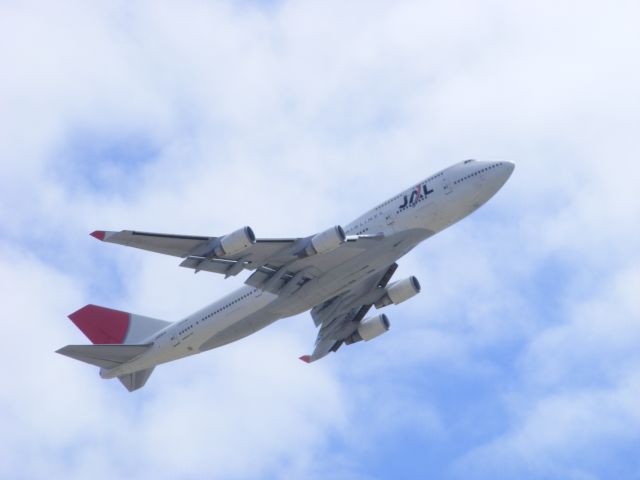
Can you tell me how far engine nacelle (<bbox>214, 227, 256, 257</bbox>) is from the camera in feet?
162

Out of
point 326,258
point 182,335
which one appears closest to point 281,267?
point 326,258

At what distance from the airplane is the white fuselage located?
1.9 inches

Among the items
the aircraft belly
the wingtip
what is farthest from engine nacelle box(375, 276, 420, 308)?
the wingtip

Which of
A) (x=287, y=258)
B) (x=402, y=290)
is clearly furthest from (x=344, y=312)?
(x=287, y=258)

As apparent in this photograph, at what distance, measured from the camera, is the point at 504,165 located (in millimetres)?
52688

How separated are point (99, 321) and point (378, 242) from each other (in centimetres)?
1827

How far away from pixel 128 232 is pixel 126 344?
1082cm

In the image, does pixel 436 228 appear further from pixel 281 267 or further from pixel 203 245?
pixel 203 245

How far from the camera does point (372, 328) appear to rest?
62.2 m

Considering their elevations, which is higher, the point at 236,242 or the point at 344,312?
the point at 236,242

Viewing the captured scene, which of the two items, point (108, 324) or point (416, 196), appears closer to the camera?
point (416, 196)

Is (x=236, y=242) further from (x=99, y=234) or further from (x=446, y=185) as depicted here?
(x=446, y=185)

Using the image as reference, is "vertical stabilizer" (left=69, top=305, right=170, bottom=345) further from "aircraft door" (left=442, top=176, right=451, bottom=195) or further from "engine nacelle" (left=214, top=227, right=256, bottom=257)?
"aircraft door" (left=442, top=176, right=451, bottom=195)

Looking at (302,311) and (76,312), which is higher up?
(76,312)
